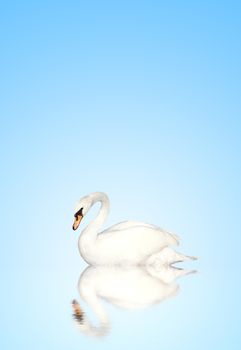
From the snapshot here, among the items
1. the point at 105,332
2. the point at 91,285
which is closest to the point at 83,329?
the point at 105,332

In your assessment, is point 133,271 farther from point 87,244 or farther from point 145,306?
point 145,306

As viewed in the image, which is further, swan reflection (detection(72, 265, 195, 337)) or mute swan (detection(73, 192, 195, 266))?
mute swan (detection(73, 192, 195, 266))

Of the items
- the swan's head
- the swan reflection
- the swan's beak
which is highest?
the swan's head

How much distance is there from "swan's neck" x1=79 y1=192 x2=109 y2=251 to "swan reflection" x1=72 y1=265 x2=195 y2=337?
1.42 feet

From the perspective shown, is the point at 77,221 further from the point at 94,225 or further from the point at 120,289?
the point at 120,289

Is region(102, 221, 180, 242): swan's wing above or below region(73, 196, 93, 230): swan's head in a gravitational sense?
above

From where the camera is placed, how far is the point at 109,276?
36.3 ft

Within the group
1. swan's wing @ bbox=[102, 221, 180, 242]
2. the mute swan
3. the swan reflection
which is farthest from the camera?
swan's wing @ bbox=[102, 221, 180, 242]

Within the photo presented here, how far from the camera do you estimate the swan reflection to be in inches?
290

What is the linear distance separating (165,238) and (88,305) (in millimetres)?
4825

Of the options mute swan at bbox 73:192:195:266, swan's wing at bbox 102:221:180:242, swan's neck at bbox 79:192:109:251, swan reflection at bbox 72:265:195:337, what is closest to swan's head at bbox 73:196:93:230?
mute swan at bbox 73:192:195:266

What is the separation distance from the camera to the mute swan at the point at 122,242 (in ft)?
40.8

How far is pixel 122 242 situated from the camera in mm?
12359

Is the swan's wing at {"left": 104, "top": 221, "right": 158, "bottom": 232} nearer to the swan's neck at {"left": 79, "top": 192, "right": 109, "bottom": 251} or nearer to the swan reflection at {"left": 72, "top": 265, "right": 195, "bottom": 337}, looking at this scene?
the swan's neck at {"left": 79, "top": 192, "right": 109, "bottom": 251}
